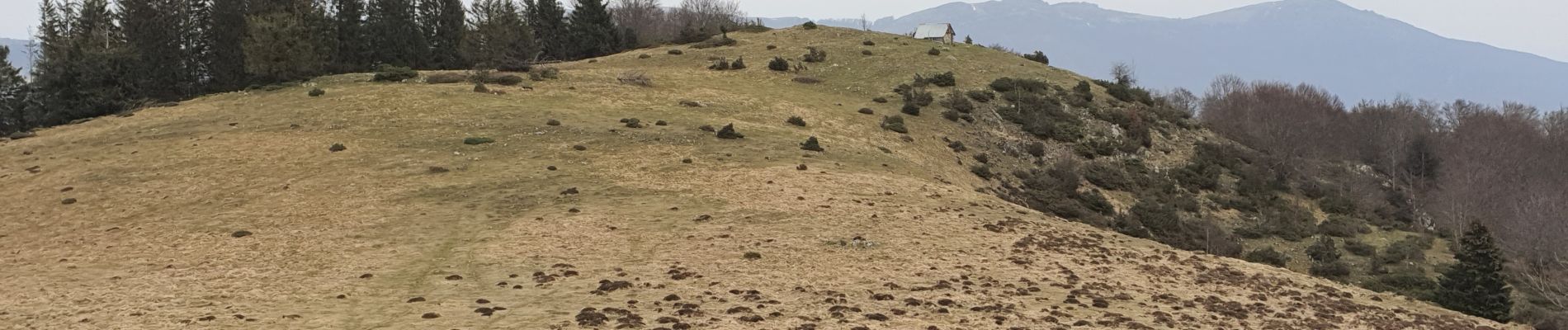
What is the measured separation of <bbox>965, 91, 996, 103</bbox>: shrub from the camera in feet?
204

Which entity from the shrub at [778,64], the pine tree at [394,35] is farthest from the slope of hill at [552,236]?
the pine tree at [394,35]

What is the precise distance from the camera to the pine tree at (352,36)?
84750 millimetres

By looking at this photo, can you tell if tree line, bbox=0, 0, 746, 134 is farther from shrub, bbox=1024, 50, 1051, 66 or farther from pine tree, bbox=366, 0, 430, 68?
shrub, bbox=1024, 50, 1051, 66

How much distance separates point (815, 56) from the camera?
241 feet

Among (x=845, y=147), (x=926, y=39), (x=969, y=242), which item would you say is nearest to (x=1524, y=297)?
(x=969, y=242)

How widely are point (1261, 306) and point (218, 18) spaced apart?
8703cm

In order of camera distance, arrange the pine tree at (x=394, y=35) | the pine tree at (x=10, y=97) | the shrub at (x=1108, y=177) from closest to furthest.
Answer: the shrub at (x=1108, y=177) → the pine tree at (x=10, y=97) → the pine tree at (x=394, y=35)

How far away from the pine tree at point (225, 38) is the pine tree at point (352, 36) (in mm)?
8099

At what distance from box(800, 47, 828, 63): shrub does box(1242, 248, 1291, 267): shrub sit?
39.9 m

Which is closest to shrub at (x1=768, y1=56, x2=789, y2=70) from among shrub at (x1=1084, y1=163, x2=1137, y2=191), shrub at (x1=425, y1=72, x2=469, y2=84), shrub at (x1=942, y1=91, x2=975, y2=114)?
shrub at (x1=942, y1=91, x2=975, y2=114)

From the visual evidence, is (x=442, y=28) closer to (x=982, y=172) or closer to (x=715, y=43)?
(x=715, y=43)

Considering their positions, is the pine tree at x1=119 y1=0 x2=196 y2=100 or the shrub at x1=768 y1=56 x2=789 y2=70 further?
the pine tree at x1=119 y1=0 x2=196 y2=100

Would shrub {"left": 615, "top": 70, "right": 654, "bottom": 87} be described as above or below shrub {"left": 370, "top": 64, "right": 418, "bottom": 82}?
above

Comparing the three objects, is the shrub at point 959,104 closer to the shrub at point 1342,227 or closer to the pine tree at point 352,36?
the shrub at point 1342,227
